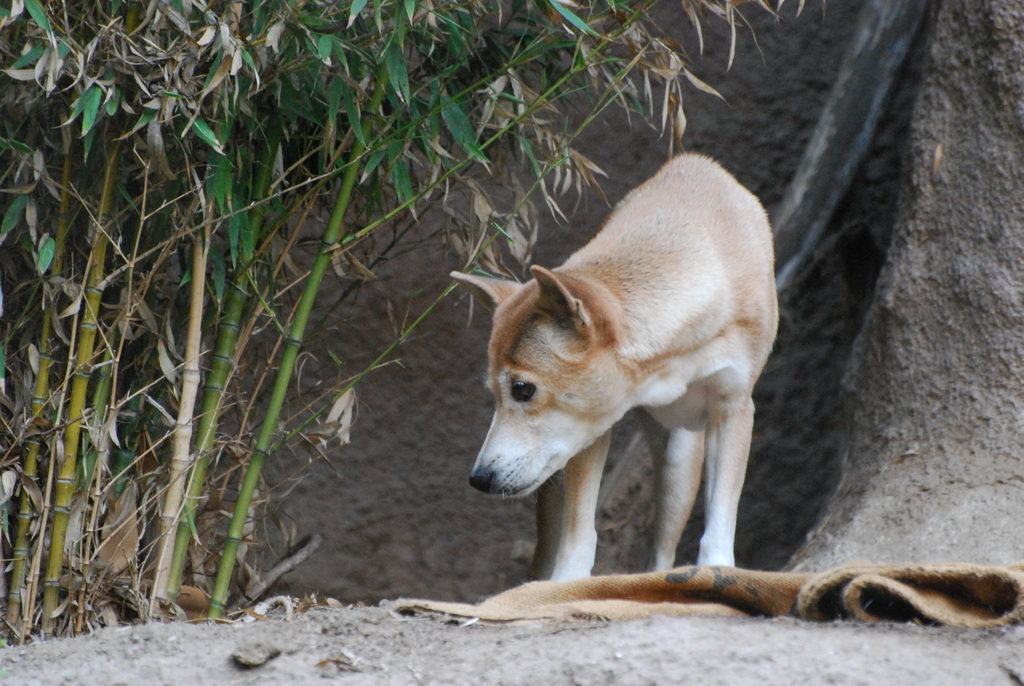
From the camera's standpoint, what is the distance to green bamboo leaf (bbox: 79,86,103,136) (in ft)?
8.35

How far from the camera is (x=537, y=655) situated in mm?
2104

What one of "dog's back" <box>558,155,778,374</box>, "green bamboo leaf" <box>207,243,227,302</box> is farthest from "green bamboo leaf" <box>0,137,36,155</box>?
"dog's back" <box>558,155,778,374</box>

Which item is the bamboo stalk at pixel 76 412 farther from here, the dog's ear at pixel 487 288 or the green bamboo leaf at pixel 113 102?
the dog's ear at pixel 487 288

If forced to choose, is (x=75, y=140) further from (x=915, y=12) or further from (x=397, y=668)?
(x=915, y=12)

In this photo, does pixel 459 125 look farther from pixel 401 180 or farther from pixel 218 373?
pixel 218 373

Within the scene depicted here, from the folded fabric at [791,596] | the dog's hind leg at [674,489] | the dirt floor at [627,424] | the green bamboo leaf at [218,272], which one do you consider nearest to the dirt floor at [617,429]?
the dirt floor at [627,424]

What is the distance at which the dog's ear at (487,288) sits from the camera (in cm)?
342

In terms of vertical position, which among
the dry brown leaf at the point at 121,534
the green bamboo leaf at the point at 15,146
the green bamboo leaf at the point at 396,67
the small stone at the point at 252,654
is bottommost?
the dry brown leaf at the point at 121,534

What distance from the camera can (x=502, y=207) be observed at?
4.97m

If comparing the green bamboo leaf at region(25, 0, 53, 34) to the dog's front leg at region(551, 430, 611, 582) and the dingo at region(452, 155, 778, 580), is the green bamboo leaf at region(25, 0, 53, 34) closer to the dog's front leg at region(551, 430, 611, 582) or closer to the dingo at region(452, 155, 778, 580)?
the dingo at region(452, 155, 778, 580)

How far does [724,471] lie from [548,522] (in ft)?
2.38

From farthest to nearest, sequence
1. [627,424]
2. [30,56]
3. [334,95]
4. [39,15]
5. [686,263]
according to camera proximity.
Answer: [627,424]
[686,263]
[334,95]
[30,56]
[39,15]

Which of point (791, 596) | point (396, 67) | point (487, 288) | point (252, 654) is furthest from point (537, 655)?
point (396, 67)

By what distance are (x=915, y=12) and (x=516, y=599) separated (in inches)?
137
